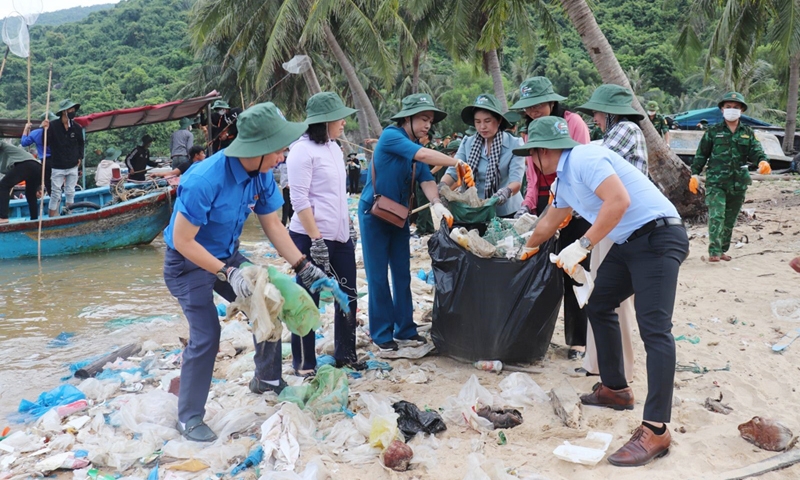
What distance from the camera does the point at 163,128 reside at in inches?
1620

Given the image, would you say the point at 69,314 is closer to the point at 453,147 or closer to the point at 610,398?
the point at 610,398

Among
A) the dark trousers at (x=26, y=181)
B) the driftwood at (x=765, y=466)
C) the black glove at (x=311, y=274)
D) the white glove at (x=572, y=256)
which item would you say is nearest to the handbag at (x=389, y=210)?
the black glove at (x=311, y=274)

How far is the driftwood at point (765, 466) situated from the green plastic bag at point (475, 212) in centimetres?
198

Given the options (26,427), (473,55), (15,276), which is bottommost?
(15,276)

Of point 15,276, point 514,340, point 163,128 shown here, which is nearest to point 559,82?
point 163,128

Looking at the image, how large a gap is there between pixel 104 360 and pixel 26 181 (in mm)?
6116

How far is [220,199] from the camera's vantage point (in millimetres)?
2939

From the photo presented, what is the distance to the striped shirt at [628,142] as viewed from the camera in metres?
3.63

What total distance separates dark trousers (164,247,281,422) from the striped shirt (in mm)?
2312

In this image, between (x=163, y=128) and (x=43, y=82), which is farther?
(x=43, y=82)

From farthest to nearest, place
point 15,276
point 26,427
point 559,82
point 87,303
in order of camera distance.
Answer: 1. point 559,82
2. point 15,276
3. point 87,303
4. point 26,427

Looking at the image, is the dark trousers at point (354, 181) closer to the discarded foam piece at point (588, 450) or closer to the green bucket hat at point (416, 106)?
the green bucket hat at point (416, 106)

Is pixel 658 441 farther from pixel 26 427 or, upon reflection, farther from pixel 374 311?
pixel 26 427

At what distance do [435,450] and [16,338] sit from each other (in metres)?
4.72
